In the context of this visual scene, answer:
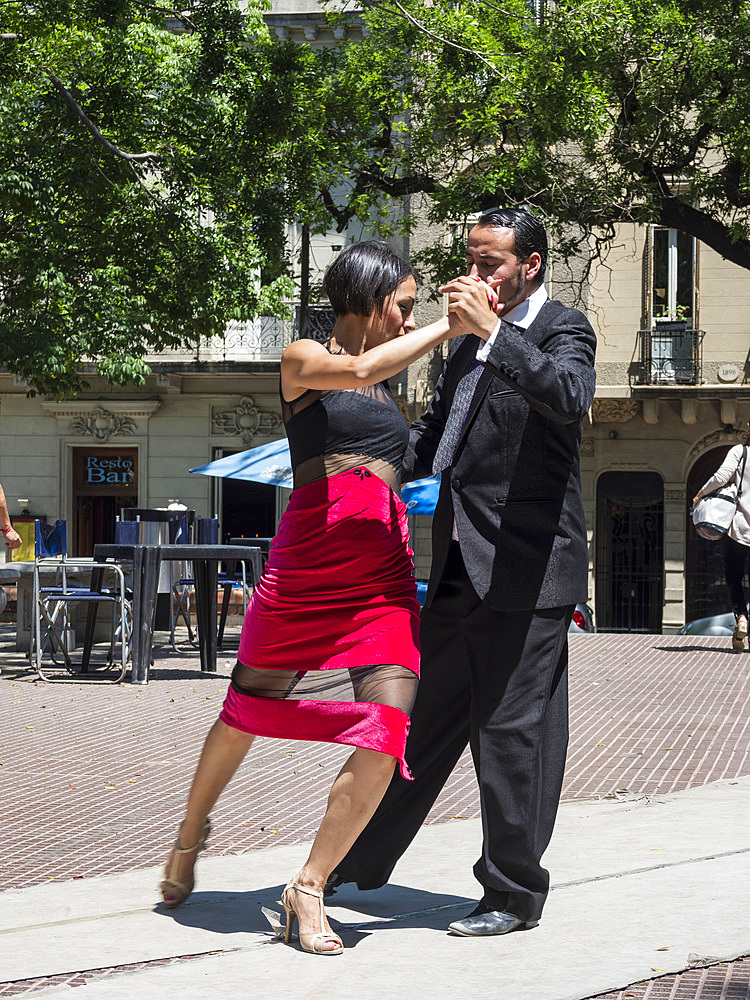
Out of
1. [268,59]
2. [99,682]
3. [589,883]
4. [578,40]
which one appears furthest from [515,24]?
[589,883]

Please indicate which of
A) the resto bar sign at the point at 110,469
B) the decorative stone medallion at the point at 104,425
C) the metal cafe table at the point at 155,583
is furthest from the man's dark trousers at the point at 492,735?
the resto bar sign at the point at 110,469

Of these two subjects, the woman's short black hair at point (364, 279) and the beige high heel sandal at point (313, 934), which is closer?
the beige high heel sandal at point (313, 934)

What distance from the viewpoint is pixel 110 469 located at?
30109 millimetres

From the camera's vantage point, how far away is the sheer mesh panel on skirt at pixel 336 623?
3.53 metres

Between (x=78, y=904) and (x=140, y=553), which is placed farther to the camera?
(x=140, y=553)

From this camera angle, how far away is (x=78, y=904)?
3965 mm

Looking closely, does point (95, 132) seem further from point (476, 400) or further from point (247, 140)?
point (476, 400)

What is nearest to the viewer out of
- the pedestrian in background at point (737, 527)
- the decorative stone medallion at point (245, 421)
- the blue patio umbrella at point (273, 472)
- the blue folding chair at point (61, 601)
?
the blue folding chair at point (61, 601)

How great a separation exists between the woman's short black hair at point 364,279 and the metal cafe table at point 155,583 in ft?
22.8

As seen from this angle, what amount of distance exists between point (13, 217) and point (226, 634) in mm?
5687

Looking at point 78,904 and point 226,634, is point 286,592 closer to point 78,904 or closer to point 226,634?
point 78,904

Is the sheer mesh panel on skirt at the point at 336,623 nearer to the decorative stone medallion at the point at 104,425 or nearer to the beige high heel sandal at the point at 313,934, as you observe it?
the beige high heel sandal at the point at 313,934

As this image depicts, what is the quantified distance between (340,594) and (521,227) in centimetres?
108

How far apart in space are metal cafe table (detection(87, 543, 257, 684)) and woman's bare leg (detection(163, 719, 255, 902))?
6.74m
